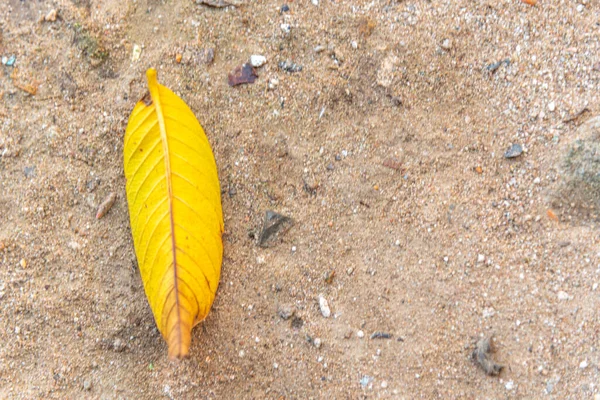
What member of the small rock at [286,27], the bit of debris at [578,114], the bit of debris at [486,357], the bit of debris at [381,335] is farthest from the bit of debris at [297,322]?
the bit of debris at [578,114]

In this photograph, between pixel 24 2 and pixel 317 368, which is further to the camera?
pixel 24 2

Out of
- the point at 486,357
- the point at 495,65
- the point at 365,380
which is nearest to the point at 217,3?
the point at 495,65

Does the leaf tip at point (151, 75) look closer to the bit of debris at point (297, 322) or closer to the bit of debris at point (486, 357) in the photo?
the bit of debris at point (297, 322)

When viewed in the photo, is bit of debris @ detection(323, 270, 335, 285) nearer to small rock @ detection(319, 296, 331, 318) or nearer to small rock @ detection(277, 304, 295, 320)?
small rock @ detection(319, 296, 331, 318)

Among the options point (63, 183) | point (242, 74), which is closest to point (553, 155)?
point (242, 74)

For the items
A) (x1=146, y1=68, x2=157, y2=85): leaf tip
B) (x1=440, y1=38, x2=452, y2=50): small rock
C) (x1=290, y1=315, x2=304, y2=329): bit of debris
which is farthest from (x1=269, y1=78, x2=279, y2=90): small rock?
(x1=290, y1=315, x2=304, y2=329): bit of debris

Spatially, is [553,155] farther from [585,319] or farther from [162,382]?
[162,382]
